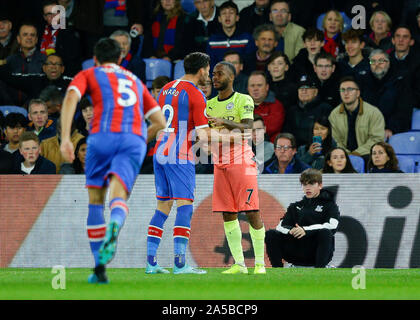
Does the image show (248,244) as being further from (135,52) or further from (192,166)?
(135,52)

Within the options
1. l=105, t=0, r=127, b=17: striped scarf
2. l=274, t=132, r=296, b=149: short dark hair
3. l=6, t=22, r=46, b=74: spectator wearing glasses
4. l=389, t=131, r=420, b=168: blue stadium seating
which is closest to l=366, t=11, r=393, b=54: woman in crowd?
l=389, t=131, r=420, b=168: blue stadium seating

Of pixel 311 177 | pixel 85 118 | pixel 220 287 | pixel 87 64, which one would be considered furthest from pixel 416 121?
pixel 220 287

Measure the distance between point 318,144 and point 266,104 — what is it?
1.35m

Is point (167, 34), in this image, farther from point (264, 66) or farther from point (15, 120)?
point (15, 120)

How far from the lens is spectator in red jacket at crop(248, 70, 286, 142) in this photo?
12.8 metres

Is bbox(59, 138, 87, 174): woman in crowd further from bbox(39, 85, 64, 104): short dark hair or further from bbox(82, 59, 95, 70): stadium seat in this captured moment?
bbox(82, 59, 95, 70): stadium seat

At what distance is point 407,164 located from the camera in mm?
12172

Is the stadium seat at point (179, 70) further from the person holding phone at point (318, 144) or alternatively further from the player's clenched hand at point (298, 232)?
the player's clenched hand at point (298, 232)

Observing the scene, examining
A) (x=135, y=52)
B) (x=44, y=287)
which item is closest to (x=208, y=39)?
(x=135, y=52)

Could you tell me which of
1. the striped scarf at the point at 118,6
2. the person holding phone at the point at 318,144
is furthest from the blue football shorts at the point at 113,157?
the striped scarf at the point at 118,6

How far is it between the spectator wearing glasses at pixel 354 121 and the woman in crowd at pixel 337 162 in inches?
41.6

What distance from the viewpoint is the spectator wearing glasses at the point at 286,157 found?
11703 millimetres

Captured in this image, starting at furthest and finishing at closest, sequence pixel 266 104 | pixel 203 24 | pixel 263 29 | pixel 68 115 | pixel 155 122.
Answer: pixel 203 24, pixel 263 29, pixel 266 104, pixel 155 122, pixel 68 115

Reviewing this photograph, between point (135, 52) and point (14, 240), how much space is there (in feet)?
16.7
